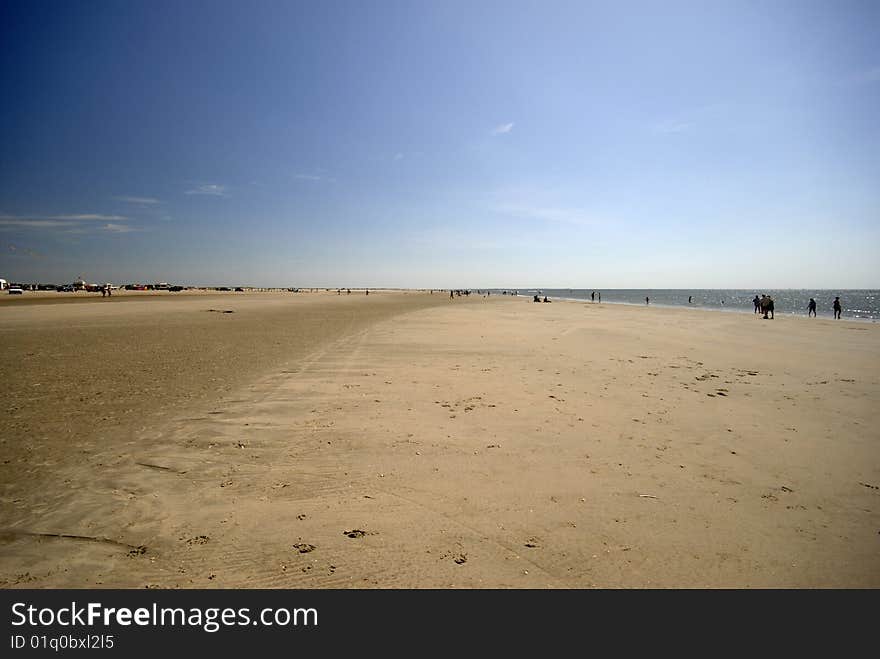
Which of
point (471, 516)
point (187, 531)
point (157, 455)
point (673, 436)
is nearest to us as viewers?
point (187, 531)

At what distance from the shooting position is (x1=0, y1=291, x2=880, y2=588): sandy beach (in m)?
3.60

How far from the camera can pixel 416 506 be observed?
181 inches

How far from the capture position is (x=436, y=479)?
17.4 feet

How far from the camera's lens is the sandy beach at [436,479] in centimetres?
360

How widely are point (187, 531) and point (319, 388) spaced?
598 cm
